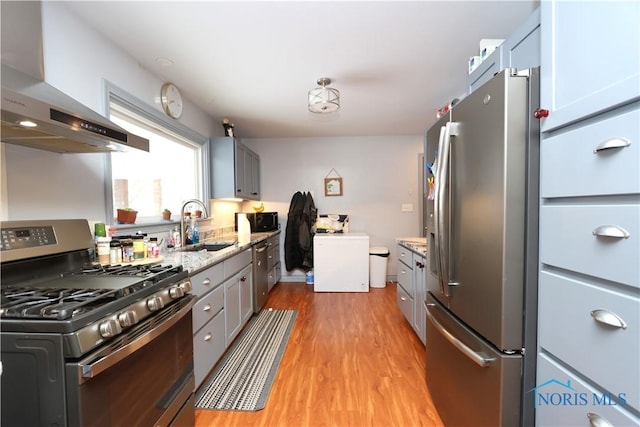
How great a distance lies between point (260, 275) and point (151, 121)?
190 cm

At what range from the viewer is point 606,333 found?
0.73 metres

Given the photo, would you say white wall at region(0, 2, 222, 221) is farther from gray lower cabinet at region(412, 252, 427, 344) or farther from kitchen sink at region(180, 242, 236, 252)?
gray lower cabinet at region(412, 252, 427, 344)

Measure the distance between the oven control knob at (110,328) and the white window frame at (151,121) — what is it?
45.5 inches

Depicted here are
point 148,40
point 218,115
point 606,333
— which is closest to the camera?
point 606,333

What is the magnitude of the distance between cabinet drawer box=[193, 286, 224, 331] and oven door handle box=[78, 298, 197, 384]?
54 cm

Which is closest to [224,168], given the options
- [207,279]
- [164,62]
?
[164,62]

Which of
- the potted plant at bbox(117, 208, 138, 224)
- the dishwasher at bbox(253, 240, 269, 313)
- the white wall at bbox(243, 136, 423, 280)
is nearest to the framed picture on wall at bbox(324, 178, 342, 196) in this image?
the white wall at bbox(243, 136, 423, 280)

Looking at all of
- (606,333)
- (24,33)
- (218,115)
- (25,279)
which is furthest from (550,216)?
(218,115)

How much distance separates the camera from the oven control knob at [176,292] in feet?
3.90

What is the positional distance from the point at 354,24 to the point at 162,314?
1.89 metres

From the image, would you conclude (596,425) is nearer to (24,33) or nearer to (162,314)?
(162,314)

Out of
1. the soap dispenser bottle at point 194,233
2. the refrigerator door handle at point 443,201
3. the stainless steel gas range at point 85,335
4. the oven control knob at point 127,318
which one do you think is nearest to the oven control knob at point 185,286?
the stainless steel gas range at point 85,335

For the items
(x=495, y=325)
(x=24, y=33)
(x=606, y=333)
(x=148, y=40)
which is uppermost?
(x=148, y=40)

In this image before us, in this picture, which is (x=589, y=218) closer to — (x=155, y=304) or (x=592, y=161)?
(x=592, y=161)
